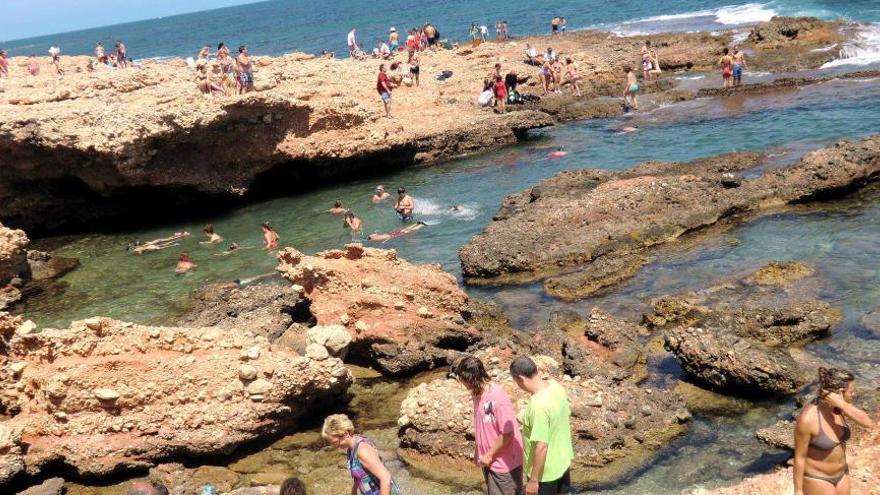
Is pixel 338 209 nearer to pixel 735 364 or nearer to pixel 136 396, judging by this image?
pixel 136 396

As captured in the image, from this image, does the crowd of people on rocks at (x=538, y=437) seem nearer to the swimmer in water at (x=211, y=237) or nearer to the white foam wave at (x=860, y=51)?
the swimmer in water at (x=211, y=237)

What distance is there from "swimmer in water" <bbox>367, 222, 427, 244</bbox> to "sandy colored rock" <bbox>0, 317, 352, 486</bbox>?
34.2 feet

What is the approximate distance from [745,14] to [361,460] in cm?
5746

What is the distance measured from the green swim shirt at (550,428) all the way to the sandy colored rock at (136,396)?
4674 millimetres

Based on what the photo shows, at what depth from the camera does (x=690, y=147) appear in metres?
25.5

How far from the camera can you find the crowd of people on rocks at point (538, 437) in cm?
655

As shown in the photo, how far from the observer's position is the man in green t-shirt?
6.65 meters

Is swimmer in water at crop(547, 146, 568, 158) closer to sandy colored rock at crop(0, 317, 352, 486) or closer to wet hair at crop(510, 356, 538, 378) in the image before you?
sandy colored rock at crop(0, 317, 352, 486)

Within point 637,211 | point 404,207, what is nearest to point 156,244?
point 404,207

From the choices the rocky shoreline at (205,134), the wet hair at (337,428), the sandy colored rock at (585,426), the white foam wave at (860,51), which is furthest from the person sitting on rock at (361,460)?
the white foam wave at (860,51)

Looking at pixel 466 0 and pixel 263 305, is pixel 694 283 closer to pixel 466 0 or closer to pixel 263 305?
pixel 263 305

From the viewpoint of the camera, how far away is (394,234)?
70.7 ft

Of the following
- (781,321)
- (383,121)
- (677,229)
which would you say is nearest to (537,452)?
(781,321)

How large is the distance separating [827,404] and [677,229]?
36.4ft
